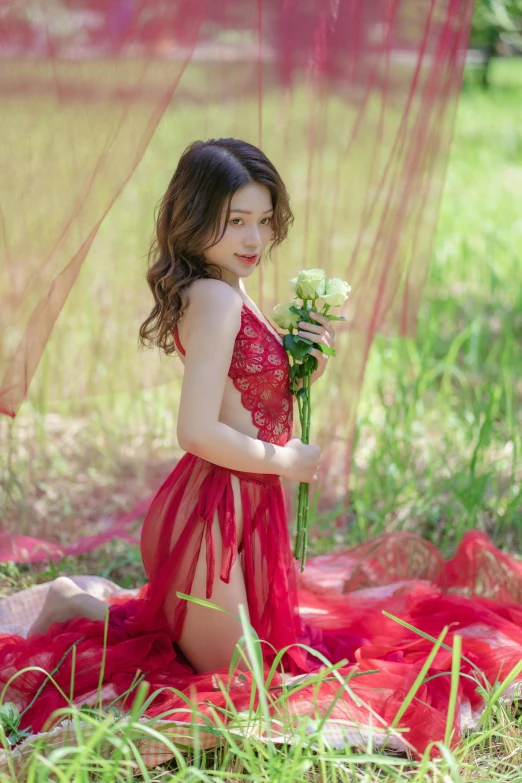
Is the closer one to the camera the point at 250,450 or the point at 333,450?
the point at 250,450

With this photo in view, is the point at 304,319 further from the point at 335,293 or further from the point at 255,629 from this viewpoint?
the point at 255,629

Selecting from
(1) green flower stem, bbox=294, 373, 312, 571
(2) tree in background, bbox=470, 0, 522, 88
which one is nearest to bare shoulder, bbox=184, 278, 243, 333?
(1) green flower stem, bbox=294, 373, 312, 571

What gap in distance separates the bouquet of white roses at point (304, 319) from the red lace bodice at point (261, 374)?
31mm

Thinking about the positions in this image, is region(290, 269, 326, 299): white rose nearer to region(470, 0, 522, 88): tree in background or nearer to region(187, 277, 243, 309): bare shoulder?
region(187, 277, 243, 309): bare shoulder

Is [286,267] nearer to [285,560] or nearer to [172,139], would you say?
[172,139]

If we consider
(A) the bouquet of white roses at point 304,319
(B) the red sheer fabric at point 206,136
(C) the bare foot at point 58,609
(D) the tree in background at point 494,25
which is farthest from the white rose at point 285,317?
(D) the tree in background at point 494,25

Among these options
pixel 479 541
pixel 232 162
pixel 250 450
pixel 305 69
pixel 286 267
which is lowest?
pixel 479 541

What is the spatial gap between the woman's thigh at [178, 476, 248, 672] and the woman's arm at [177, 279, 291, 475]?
0.12 metres

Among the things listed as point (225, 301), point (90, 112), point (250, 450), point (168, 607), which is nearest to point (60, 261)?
point (90, 112)

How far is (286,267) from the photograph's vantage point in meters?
2.85

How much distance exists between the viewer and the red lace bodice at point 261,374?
6.55 ft

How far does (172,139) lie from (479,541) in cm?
142

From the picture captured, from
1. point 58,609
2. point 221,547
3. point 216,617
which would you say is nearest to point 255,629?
point 216,617

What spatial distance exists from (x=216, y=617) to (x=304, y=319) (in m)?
0.65
